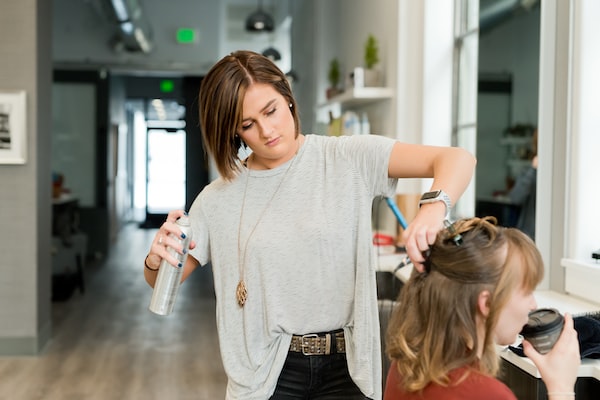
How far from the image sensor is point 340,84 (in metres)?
6.23

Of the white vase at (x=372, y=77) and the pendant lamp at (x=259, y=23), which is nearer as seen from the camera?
the white vase at (x=372, y=77)

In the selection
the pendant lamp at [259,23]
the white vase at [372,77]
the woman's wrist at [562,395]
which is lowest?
the woman's wrist at [562,395]

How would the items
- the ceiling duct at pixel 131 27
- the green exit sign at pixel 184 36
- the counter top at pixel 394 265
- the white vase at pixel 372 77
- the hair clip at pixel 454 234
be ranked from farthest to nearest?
1. the green exit sign at pixel 184 36
2. the ceiling duct at pixel 131 27
3. the white vase at pixel 372 77
4. the counter top at pixel 394 265
5. the hair clip at pixel 454 234

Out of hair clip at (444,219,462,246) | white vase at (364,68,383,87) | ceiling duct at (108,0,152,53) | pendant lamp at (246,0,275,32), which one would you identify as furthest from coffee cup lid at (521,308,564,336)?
pendant lamp at (246,0,275,32)

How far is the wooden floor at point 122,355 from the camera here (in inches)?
172

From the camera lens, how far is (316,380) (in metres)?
1.68

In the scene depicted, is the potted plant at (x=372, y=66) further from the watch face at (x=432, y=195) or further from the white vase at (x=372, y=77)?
the watch face at (x=432, y=195)

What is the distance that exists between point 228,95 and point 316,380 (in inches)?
24.3

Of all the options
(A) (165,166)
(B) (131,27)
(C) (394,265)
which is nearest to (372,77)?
(C) (394,265)

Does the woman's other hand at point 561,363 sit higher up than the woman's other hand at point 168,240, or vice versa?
the woman's other hand at point 168,240

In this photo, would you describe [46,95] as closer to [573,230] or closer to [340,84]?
[340,84]

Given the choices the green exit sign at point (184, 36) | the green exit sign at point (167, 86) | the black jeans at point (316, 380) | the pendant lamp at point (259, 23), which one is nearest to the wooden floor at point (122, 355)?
the black jeans at point (316, 380)

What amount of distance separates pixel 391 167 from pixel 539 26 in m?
1.63

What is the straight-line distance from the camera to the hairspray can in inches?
63.1
